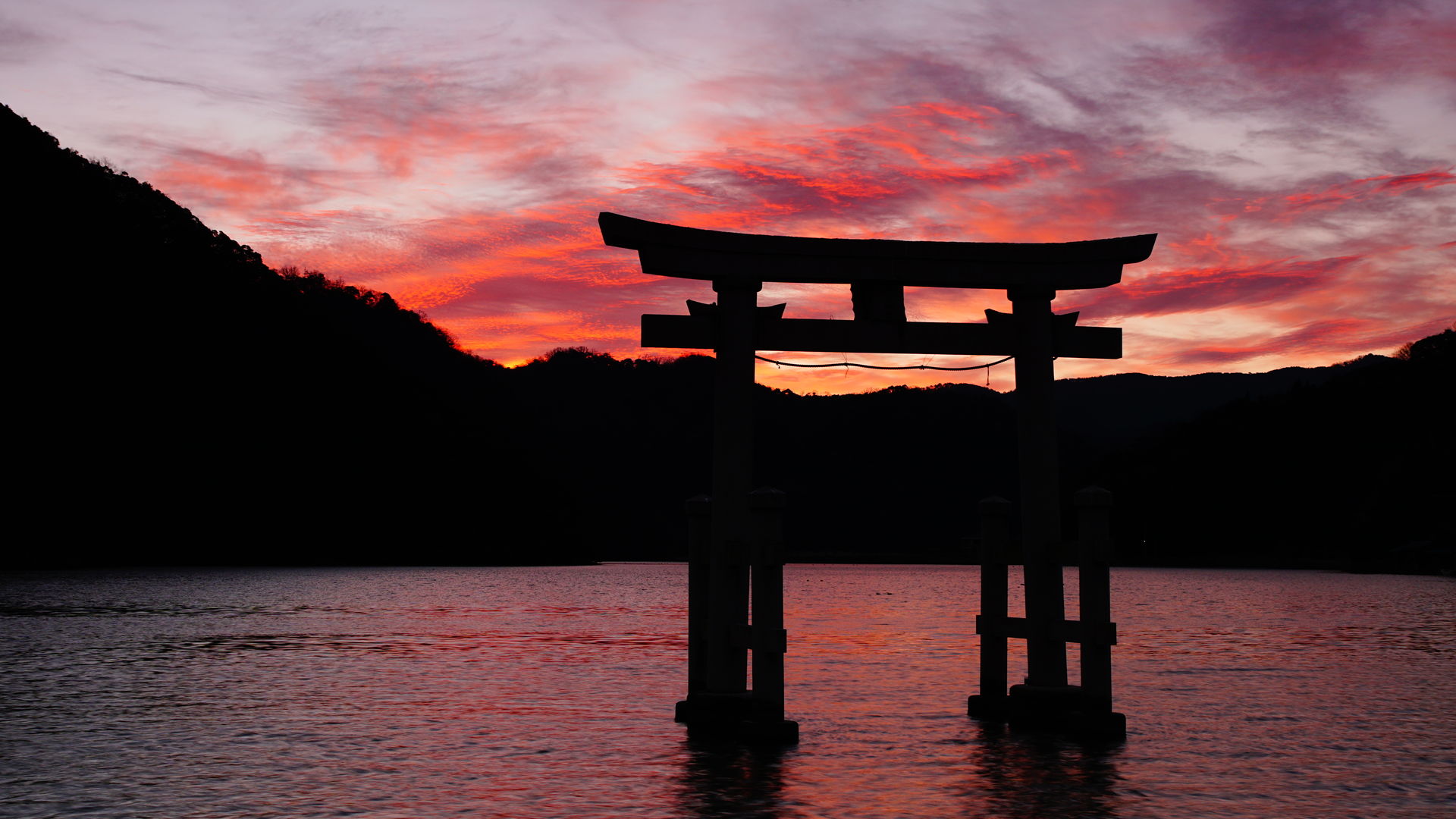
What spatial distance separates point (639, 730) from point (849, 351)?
5514mm

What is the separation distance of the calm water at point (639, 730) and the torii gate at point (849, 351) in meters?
0.76

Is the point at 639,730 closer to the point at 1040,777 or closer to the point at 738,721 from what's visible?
the point at 738,721

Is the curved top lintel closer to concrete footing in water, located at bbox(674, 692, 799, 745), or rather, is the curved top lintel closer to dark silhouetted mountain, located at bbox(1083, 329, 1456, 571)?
concrete footing in water, located at bbox(674, 692, 799, 745)

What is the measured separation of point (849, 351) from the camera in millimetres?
14109

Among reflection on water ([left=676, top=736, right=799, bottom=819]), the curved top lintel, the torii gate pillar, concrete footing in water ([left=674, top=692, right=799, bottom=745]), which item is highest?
the curved top lintel

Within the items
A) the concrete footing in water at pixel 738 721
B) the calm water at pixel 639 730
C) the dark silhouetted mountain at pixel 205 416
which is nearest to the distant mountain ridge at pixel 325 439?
the dark silhouetted mountain at pixel 205 416

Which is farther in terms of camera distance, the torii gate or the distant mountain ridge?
the distant mountain ridge

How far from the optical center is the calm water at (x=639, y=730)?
11.2 metres

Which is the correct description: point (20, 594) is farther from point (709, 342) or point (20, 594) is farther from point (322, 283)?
point (322, 283)

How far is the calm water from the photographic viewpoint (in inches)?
440

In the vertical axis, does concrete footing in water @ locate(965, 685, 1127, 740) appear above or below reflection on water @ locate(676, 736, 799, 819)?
above

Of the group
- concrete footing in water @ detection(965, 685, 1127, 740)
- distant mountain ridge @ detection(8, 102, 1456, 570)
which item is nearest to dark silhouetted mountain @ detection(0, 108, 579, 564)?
distant mountain ridge @ detection(8, 102, 1456, 570)

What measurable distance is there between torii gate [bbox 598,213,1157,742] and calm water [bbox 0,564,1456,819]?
0.76m

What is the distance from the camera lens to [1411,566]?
123062mm
